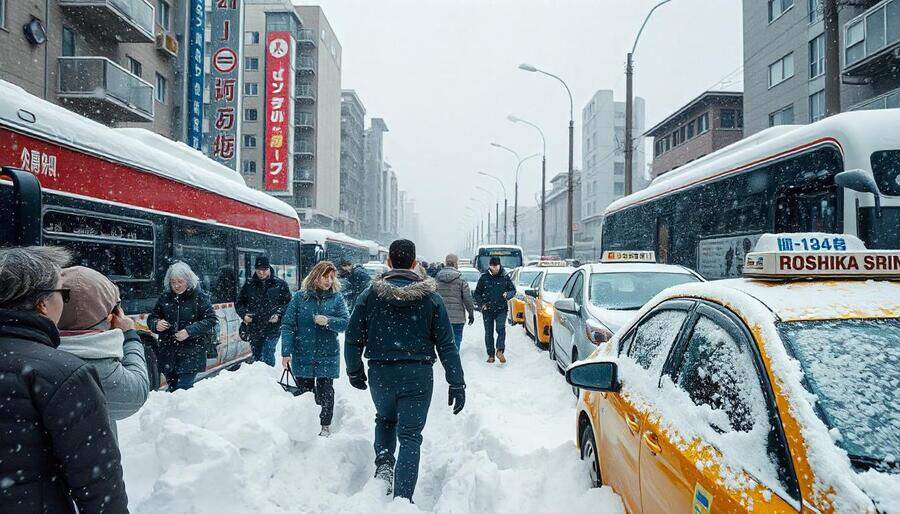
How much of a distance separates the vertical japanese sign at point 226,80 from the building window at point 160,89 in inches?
261

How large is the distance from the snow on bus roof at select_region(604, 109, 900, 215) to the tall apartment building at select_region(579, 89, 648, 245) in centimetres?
6048

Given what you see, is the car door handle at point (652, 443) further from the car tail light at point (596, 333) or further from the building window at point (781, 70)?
the building window at point (781, 70)

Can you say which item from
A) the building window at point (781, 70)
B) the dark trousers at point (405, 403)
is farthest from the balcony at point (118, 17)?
the building window at point (781, 70)

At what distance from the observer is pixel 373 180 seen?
4702 inches

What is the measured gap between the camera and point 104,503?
187cm

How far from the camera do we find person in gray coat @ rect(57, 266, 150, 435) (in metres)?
2.27

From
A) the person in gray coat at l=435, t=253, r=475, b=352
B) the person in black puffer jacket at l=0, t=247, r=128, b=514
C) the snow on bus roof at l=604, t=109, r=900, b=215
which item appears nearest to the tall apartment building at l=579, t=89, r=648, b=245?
the snow on bus roof at l=604, t=109, r=900, b=215

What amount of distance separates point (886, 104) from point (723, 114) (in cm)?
1974

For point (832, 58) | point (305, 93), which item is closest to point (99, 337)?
point (832, 58)

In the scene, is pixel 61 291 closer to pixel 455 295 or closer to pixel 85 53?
pixel 455 295

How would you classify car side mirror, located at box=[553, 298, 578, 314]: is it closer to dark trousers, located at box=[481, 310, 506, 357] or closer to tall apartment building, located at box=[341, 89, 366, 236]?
dark trousers, located at box=[481, 310, 506, 357]

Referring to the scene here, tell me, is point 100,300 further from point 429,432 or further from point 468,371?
point 468,371

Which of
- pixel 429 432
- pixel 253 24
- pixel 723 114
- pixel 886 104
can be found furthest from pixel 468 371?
pixel 253 24

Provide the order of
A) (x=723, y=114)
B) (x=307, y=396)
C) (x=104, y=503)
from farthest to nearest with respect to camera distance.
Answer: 1. (x=723, y=114)
2. (x=307, y=396)
3. (x=104, y=503)
